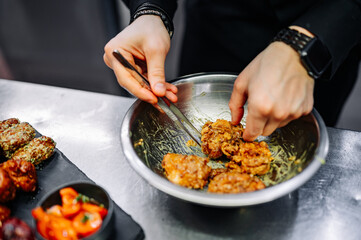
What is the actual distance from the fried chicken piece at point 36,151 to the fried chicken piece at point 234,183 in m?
0.94

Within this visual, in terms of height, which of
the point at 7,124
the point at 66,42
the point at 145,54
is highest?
the point at 145,54

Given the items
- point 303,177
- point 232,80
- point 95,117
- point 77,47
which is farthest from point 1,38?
point 303,177

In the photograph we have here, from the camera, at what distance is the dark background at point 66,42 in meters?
3.97

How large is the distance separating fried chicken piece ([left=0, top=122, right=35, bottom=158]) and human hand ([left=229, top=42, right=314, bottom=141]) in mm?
1250

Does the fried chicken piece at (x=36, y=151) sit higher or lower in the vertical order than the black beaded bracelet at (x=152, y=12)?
lower

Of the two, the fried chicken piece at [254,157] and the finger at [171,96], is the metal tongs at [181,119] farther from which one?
the fried chicken piece at [254,157]

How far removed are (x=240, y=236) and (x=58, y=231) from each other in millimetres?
777

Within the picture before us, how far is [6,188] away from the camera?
1364 millimetres

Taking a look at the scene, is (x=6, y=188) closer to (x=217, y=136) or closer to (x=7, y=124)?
(x=7, y=124)

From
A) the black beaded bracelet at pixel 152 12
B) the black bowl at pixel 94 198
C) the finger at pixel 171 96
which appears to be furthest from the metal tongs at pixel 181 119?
the black bowl at pixel 94 198

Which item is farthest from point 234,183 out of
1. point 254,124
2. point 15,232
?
point 15,232

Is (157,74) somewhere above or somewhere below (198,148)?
above

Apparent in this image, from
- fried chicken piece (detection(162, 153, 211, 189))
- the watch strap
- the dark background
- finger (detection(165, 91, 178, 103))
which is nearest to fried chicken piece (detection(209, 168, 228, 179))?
fried chicken piece (detection(162, 153, 211, 189))

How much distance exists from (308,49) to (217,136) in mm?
604
